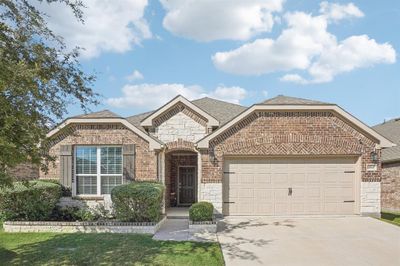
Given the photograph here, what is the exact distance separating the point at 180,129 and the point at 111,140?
114 inches

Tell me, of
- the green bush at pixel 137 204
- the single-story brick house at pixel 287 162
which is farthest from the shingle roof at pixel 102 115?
the green bush at pixel 137 204

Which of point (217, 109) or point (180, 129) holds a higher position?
point (217, 109)

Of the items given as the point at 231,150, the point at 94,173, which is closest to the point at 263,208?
the point at 231,150

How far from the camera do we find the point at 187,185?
60.4ft

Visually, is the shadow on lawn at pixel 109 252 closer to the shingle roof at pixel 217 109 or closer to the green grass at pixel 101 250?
the green grass at pixel 101 250

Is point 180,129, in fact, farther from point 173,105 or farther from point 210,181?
point 210,181

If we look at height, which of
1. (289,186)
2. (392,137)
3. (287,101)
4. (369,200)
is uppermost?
(287,101)

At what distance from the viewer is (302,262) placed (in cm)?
837

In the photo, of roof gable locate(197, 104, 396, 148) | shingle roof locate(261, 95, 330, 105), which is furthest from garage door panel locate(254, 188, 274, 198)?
shingle roof locate(261, 95, 330, 105)

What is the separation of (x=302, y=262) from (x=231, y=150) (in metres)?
6.51

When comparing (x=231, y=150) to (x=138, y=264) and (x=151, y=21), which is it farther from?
(x=138, y=264)

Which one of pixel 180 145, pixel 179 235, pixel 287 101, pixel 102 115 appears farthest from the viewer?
pixel 102 115

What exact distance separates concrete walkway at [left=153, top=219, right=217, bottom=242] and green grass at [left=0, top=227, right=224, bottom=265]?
1.50ft

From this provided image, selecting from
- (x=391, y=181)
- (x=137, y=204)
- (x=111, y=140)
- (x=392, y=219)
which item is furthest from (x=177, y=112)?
(x=391, y=181)
